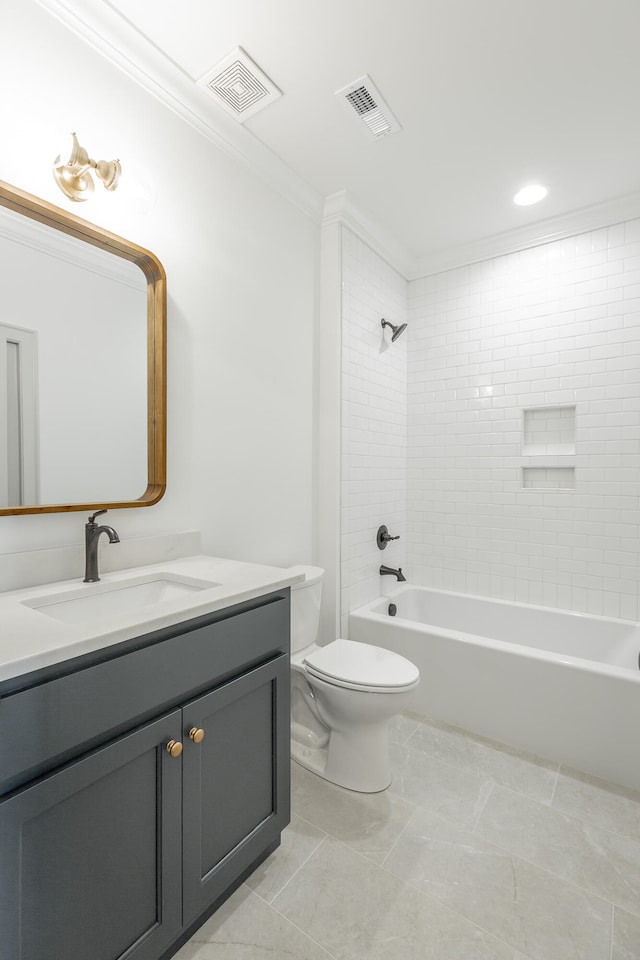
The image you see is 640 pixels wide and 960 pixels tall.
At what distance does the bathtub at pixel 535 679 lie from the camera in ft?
6.23

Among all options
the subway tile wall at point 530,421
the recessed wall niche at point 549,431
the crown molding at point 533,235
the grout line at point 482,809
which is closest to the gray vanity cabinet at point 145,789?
the grout line at point 482,809

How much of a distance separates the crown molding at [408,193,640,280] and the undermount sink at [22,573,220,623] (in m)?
2.69

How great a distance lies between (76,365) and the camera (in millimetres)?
1469

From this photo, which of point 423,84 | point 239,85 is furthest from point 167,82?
point 423,84

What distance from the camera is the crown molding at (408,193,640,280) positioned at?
2.49 meters

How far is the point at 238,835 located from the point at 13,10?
238 centimetres

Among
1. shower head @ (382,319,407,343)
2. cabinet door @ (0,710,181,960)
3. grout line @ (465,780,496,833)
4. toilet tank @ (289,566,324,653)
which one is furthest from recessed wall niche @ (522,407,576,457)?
cabinet door @ (0,710,181,960)

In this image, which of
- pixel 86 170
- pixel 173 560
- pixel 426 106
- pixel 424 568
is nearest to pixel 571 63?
pixel 426 106

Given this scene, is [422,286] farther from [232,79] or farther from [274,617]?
[274,617]

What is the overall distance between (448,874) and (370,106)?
9.03 feet

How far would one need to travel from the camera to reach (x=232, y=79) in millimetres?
1719

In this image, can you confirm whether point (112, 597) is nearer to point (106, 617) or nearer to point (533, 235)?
point (106, 617)

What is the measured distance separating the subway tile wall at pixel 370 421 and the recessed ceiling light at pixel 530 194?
829 millimetres

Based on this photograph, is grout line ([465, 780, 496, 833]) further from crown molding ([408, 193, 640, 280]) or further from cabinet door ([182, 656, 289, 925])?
crown molding ([408, 193, 640, 280])
